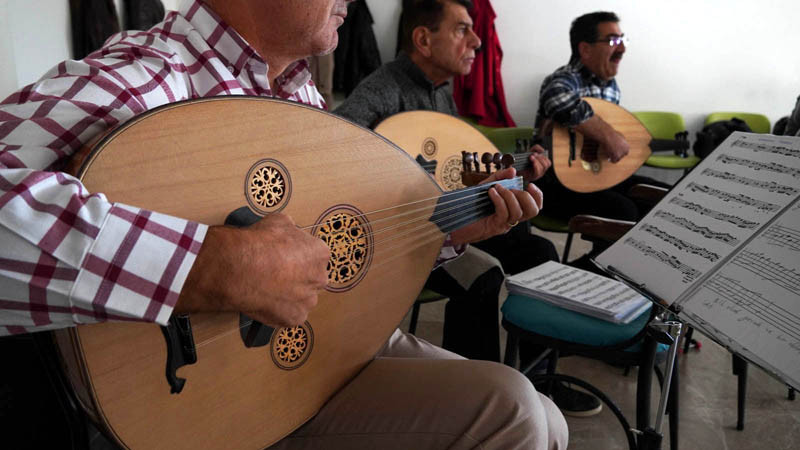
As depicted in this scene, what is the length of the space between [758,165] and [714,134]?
12.8 ft

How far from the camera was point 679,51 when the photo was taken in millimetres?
4859

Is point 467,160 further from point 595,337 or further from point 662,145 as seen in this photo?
point 662,145

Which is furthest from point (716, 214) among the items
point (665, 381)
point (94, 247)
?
point (94, 247)

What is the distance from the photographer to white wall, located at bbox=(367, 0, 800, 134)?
4.77 m

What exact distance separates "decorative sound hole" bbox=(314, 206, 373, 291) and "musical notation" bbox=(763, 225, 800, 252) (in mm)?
688

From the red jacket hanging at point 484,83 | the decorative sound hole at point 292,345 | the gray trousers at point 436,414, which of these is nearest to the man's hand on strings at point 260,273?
the decorative sound hole at point 292,345

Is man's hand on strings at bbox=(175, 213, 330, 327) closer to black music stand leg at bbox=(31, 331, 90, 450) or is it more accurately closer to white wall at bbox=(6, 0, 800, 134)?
black music stand leg at bbox=(31, 331, 90, 450)

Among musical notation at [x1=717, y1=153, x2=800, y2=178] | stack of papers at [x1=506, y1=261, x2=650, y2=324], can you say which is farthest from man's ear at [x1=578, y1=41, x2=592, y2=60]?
musical notation at [x1=717, y1=153, x2=800, y2=178]

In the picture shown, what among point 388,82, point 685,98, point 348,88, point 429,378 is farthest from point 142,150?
point 685,98

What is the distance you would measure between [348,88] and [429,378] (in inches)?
151

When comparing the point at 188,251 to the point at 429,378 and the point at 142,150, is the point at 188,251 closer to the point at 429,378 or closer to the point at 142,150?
the point at 142,150

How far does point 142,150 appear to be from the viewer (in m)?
0.71

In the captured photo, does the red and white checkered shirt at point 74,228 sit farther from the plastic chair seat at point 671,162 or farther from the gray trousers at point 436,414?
the plastic chair seat at point 671,162

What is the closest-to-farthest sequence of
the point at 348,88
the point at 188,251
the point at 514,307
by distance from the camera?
the point at 188,251, the point at 514,307, the point at 348,88
